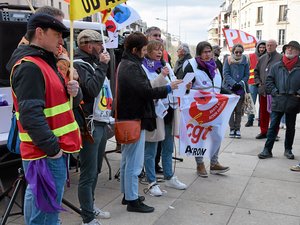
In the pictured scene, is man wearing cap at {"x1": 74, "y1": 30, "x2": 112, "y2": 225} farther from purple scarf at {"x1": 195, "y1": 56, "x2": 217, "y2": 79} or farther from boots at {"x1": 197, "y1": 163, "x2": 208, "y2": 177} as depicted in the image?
boots at {"x1": 197, "y1": 163, "x2": 208, "y2": 177}

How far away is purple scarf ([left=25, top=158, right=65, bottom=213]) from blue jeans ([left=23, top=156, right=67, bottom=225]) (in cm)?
5

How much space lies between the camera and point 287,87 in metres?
5.80

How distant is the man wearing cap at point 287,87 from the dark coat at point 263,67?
1208 millimetres

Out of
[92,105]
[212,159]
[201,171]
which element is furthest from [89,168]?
[212,159]

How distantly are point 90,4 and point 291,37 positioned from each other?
57.4 m

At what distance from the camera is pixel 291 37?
181 feet

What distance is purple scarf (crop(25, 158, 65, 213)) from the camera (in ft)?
7.60

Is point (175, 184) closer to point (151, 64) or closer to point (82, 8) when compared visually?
point (151, 64)

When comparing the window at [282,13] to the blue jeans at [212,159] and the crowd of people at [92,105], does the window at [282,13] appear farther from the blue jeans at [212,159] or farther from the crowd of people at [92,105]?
the blue jeans at [212,159]

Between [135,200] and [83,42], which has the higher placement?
[83,42]

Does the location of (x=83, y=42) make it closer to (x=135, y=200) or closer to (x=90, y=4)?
(x=90, y=4)

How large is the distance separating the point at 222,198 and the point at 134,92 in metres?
1.67

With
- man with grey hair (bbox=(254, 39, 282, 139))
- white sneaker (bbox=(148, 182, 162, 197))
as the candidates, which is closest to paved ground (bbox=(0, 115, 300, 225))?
white sneaker (bbox=(148, 182, 162, 197))

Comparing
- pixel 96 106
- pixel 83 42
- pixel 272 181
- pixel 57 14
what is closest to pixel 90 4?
pixel 57 14
